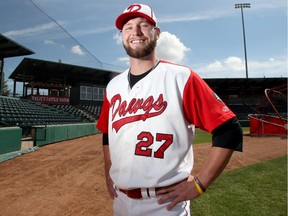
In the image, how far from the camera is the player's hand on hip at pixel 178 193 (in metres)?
1.44

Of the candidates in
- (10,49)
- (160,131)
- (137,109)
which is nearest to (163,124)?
(160,131)

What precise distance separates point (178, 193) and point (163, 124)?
1.39 feet

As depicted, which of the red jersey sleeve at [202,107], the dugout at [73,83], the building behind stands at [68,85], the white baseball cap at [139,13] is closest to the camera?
the red jersey sleeve at [202,107]

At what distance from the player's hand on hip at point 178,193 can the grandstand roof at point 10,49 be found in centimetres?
1887


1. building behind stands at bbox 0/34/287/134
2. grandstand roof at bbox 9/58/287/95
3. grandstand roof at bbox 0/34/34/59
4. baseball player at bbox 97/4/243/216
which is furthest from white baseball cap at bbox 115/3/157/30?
grandstand roof at bbox 9/58/287/95

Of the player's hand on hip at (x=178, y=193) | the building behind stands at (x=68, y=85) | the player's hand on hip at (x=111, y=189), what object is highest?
the building behind stands at (x=68, y=85)

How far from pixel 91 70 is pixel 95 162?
22158 mm

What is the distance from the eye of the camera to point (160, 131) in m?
1.51

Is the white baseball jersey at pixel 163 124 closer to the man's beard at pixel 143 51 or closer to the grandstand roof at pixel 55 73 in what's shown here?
the man's beard at pixel 143 51

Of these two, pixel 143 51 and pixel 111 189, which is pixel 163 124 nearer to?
pixel 143 51

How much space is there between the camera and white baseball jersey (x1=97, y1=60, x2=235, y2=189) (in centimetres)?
148

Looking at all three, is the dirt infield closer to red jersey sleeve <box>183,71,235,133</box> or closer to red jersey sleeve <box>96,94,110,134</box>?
red jersey sleeve <box>96,94,110,134</box>

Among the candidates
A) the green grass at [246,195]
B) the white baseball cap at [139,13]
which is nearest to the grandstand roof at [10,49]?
the green grass at [246,195]

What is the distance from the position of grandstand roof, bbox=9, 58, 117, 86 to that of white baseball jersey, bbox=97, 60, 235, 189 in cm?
2407
